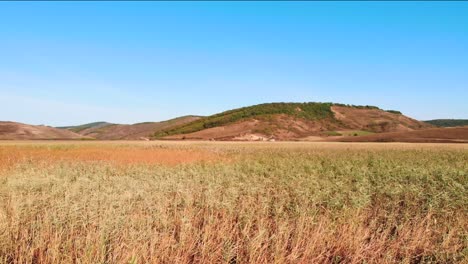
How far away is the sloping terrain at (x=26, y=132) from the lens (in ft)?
347

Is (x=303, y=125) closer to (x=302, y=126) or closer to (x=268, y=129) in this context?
(x=302, y=126)

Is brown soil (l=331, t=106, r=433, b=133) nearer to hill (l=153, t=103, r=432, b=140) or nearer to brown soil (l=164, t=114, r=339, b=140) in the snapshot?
hill (l=153, t=103, r=432, b=140)

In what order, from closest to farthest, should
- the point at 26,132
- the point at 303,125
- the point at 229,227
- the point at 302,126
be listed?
the point at 229,227
the point at 26,132
the point at 302,126
the point at 303,125

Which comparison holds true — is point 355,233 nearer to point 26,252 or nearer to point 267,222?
point 267,222

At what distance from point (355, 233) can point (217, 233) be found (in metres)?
2.69

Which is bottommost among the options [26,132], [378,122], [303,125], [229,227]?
[229,227]

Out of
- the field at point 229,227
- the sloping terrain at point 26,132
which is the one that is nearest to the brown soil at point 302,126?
the sloping terrain at point 26,132

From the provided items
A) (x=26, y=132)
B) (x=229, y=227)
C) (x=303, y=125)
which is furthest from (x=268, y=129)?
(x=229, y=227)

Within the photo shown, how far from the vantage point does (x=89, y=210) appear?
754cm

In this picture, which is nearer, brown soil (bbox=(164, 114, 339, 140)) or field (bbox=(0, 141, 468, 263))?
field (bbox=(0, 141, 468, 263))

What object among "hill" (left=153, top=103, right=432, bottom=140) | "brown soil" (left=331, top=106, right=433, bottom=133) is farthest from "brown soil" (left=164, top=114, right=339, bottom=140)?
"brown soil" (left=331, top=106, right=433, bottom=133)

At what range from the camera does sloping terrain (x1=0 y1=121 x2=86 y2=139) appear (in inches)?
4164

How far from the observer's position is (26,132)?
4397 inches

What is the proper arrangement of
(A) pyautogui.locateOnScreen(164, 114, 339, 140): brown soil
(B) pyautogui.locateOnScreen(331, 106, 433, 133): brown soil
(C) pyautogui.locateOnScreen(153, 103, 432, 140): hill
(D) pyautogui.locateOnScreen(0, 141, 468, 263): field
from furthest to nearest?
1. (B) pyautogui.locateOnScreen(331, 106, 433, 133): brown soil
2. (C) pyautogui.locateOnScreen(153, 103, 432, 140): hill
3. (A) pyautogui.locateOnScreen(164, 114, 339, 140): brown soil
4. (D) pyautogui.locateOnScreen(0, 141, 468, 263): field
